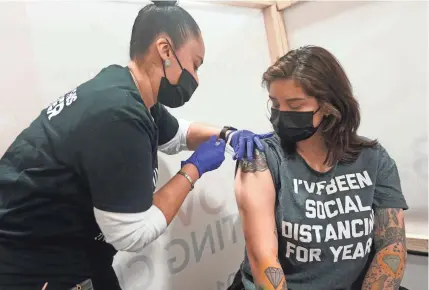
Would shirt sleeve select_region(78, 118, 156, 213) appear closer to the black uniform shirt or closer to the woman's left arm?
the black uniform shirt

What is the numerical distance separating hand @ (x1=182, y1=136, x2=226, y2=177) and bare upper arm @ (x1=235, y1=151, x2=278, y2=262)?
8 cm

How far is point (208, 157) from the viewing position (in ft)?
4.34

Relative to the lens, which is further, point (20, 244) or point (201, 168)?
point (201, 168)

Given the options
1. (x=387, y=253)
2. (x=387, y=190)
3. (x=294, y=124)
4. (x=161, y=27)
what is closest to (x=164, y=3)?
(x=161, y=27)

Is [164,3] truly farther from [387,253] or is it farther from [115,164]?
[387,253]

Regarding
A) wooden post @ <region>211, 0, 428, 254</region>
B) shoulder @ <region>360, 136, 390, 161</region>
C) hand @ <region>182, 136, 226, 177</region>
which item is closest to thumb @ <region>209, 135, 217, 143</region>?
hand @ <region>182, 136, 226, 177</region>

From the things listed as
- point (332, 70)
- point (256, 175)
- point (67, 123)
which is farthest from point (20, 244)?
point (332, 70)

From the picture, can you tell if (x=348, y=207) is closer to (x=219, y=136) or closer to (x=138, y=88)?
(x=219, y=136)

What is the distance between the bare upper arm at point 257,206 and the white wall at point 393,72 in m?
0.77

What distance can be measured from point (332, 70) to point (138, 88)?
56 cm

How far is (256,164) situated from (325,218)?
25 centimetres

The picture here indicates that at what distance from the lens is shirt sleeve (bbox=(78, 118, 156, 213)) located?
38.9 inches

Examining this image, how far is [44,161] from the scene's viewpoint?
3.39 feet

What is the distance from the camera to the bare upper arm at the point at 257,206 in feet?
3.99
